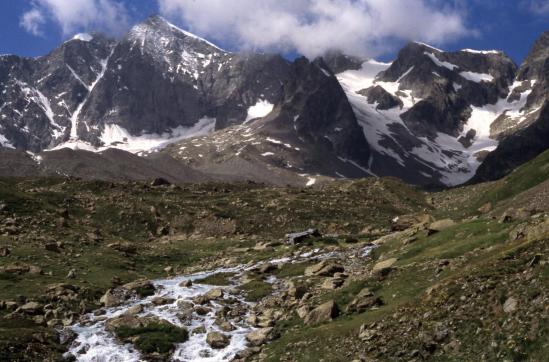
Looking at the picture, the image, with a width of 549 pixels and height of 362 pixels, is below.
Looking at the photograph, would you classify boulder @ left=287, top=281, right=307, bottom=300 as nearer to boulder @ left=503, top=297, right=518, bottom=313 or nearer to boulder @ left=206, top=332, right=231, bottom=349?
boulder @ left=206, top=332, right=231, bottom=349

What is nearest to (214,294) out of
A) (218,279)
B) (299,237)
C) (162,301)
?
(162,301)

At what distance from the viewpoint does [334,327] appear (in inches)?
1412

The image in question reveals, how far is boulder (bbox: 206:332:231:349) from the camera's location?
3847cm

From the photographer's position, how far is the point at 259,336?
3844cm

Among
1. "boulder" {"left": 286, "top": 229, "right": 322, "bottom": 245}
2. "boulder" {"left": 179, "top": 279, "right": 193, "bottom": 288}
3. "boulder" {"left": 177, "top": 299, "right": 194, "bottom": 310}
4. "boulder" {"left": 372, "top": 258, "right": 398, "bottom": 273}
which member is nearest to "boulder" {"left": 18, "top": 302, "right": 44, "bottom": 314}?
"boulder" {"left": 177, "top": 299, "right": 194, "bottom": 310}

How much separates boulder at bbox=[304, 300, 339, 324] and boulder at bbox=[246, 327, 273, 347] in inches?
92.8

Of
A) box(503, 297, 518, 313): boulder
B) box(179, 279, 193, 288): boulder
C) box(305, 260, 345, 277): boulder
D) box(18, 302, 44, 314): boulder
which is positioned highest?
box(18, 302, 44, 314): boulder

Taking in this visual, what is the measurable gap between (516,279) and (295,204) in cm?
8284

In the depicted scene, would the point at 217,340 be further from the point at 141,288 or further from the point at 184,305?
the point at 141,288

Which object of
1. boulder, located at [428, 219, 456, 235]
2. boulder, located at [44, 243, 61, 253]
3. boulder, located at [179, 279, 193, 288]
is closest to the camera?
boulder, located at [179, 279, 193, 288]

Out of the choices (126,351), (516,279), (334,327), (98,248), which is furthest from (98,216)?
(516,279)

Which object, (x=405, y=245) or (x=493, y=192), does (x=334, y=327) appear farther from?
(x=493, y=192)

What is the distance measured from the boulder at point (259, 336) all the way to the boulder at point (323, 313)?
2357 mm

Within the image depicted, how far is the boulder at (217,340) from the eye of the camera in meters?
38.5
